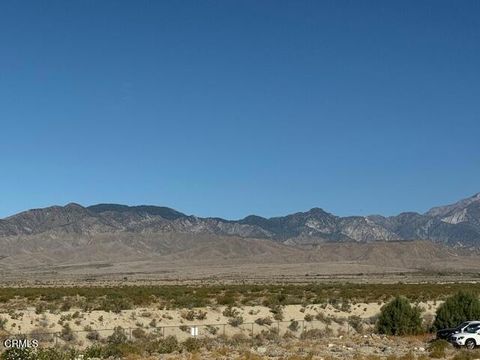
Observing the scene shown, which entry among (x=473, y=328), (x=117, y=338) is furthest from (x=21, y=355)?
(x=473, y=328)

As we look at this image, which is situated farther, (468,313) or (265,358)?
(468,313)

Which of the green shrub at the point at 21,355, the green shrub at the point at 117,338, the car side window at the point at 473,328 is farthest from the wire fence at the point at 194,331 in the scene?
the green shrub at the point at 21,355

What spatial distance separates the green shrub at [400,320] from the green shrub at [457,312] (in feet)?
4.36

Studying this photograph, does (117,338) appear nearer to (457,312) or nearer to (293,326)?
(293,326)

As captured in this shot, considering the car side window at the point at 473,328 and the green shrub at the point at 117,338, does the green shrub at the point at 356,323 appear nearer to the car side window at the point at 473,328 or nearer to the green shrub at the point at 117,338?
the car side window at the point at 473,328

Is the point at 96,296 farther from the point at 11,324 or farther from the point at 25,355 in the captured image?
the point at 25,355

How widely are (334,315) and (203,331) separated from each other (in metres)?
13.9

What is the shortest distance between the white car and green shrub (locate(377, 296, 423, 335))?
6.55 metres

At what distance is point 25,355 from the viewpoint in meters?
21.0

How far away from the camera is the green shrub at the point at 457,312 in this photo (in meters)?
41.2

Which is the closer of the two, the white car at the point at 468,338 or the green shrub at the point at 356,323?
the white car at the point at 468,338

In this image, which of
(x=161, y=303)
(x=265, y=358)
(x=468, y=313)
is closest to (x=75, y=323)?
(x=161, y=303)

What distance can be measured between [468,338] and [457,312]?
7.62 metres

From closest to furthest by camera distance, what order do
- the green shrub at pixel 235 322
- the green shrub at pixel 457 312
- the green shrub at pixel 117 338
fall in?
the green shrub at pixel 117 338
the green shrub at pixel 457 312
the green shrub at pixel 235 322
